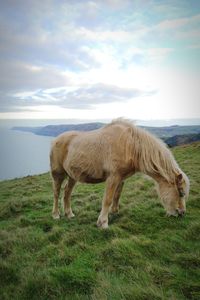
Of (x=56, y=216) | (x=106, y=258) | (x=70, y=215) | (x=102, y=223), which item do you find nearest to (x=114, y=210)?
(x=102, y=223)

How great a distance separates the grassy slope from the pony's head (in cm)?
30

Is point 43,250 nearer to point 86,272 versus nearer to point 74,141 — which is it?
point 86,272

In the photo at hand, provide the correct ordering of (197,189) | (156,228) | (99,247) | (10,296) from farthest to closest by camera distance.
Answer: (197,189) → (156,228) → (99,247) → (10,296)

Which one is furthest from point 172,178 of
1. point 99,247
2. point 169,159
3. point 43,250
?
point 43,250

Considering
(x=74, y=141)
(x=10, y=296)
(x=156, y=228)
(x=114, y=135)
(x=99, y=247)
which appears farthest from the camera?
(x=74, y=141)

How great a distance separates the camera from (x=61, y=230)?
6.22 metres

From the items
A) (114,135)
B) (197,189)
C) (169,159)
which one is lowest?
(197,189)

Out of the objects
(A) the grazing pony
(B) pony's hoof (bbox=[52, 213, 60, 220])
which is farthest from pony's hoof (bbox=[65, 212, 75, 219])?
(A) the grazing pony

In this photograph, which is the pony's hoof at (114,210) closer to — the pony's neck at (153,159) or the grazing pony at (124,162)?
the grazing pony at (124,162)

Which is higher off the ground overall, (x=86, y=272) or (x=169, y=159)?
(x=169, y=159)

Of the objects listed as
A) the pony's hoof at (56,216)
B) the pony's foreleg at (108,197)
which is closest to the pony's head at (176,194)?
the pony's foreleg at (108,197)

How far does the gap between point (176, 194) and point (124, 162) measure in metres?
1.59

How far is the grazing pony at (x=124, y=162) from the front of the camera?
606 centimetres

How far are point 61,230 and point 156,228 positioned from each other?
2530mm
